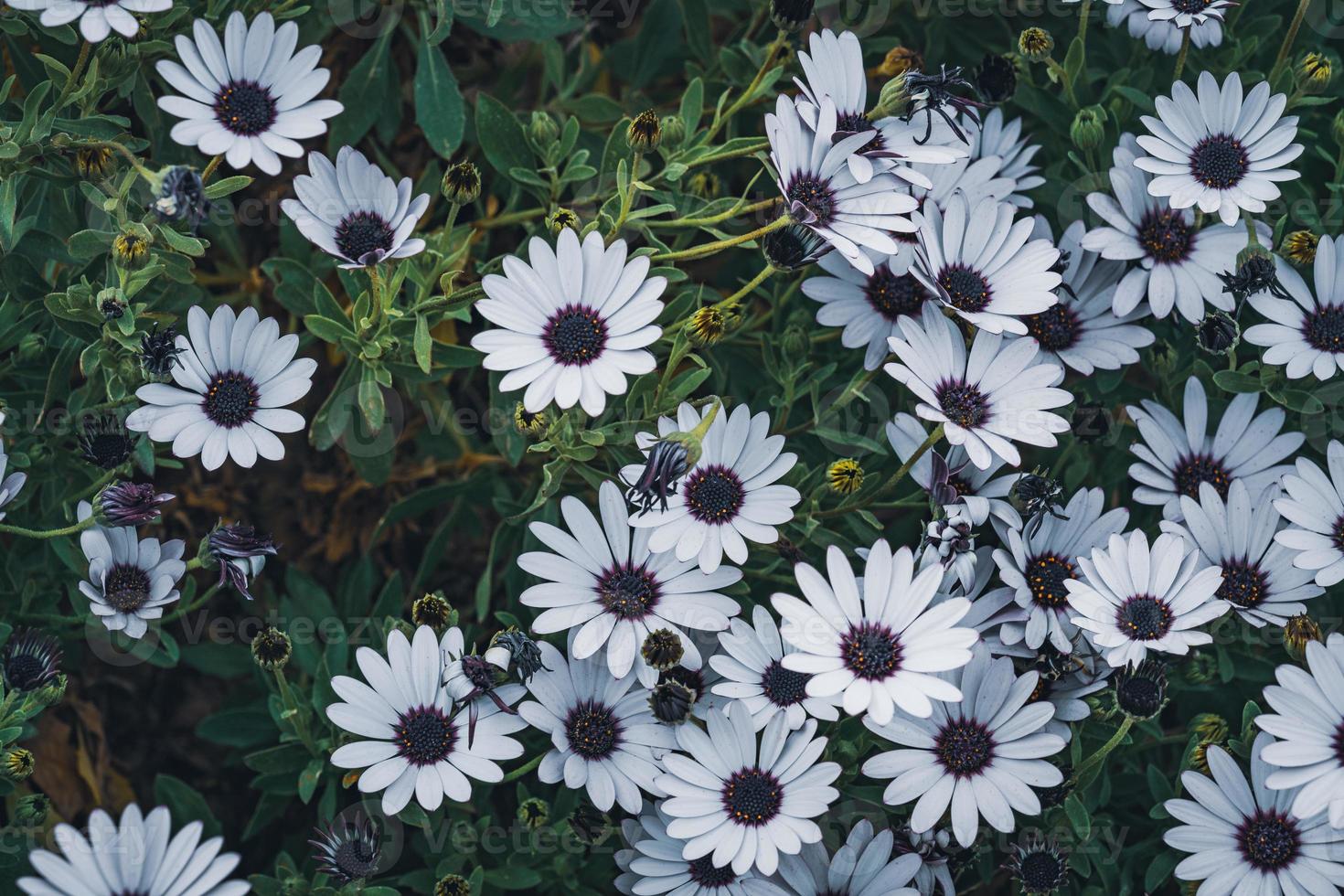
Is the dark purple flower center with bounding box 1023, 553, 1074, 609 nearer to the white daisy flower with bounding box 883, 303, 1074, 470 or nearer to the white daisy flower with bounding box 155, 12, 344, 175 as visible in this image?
the white daisy flower with bounding box 883, 303, 1074, 470

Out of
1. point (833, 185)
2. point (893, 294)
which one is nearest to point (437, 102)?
point (833, 185)

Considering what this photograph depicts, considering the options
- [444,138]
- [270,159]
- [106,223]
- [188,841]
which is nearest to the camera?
[188,841]

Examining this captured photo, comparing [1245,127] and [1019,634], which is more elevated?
[1245,127]

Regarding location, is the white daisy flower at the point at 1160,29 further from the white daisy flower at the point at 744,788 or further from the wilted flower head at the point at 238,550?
the wilted flower head at the point at 238,550

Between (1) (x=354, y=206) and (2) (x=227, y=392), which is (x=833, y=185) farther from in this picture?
(2) (x=227, y=392)

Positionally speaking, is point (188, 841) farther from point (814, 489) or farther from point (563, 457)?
point (814, 489)

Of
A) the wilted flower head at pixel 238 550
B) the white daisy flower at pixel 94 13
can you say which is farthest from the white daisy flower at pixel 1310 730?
the white daisy flower at pixel 94 13

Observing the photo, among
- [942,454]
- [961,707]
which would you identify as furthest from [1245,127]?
[961,707]
